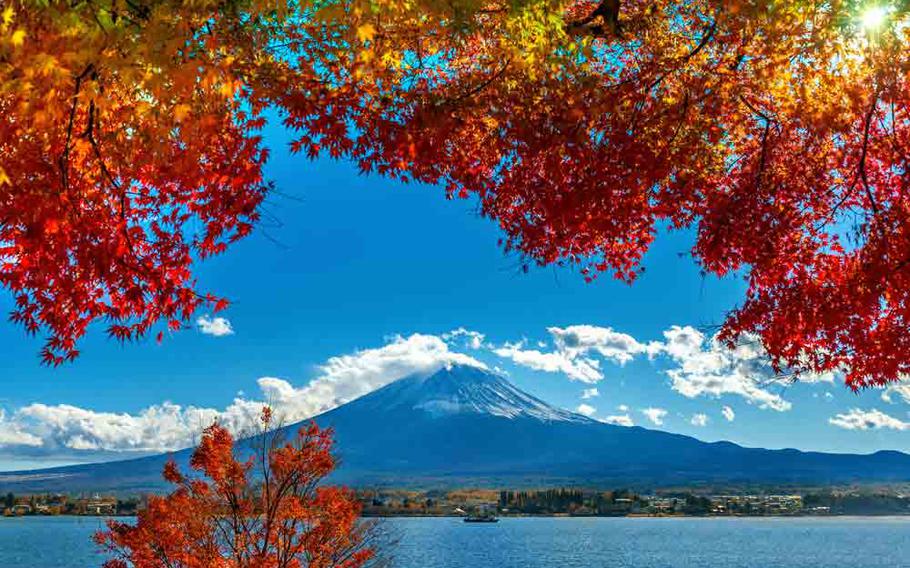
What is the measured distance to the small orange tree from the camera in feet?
47.7

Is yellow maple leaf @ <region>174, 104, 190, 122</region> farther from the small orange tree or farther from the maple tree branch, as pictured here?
the small orange tree

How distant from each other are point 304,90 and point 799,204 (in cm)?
572

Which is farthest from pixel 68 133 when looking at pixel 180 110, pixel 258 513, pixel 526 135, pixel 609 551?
pixel 609 551

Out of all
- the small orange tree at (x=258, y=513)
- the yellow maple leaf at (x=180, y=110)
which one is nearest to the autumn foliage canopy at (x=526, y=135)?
the yellow maple leaf at (x=180, y=110)

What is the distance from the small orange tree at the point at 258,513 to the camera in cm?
1453

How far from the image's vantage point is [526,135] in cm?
859

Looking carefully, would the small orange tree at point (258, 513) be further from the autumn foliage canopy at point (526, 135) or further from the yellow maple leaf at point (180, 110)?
the yellow maple leaf at point (180, 110)

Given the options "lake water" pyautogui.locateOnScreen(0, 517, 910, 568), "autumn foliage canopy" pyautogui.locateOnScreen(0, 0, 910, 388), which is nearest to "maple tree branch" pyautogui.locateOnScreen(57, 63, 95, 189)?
"autumn foliage canopy" pyautogui.locateOnScreen(0, 0, 910, 388)

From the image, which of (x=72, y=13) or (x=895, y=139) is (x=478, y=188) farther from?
(x=72, y=13)

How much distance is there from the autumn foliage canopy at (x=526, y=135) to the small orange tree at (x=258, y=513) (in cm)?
667

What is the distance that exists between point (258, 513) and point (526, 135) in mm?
9712

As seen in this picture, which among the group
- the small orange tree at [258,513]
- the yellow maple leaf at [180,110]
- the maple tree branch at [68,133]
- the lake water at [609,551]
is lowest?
the lake water at [609,551]

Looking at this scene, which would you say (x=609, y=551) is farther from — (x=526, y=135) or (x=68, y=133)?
(x=68, y=133)

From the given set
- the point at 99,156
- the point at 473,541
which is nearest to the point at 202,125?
the point at 99,156
